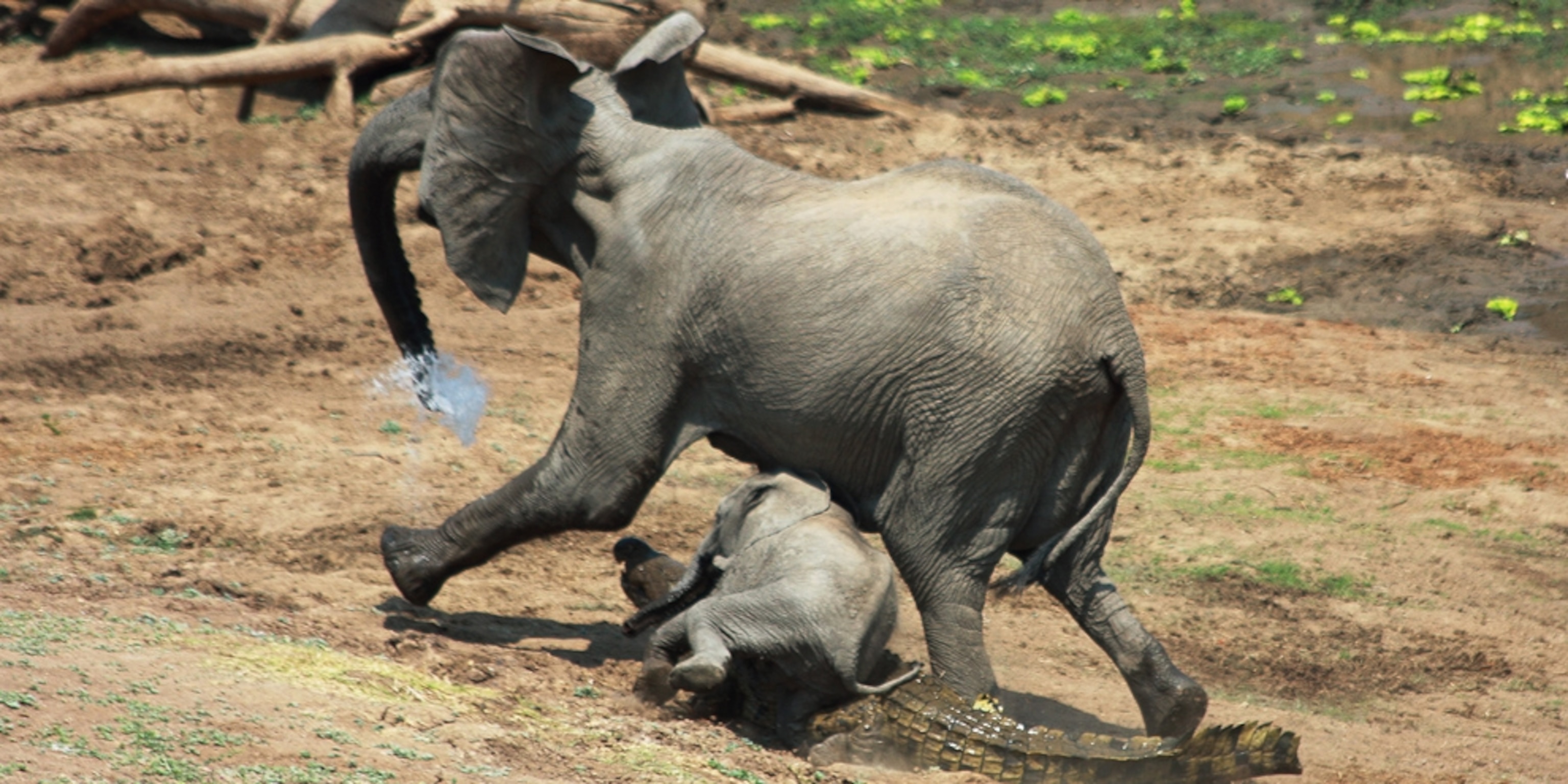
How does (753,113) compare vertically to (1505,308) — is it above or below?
below

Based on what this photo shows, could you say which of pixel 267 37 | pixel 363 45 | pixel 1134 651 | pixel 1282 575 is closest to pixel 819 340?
pixel 1134 651

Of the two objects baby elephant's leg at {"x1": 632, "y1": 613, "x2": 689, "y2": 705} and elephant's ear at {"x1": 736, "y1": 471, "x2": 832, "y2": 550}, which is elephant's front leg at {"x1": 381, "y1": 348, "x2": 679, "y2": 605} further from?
baby elephant's leg at {"x1": 632, "y1": 613, "x2": 689, "y2": 705}

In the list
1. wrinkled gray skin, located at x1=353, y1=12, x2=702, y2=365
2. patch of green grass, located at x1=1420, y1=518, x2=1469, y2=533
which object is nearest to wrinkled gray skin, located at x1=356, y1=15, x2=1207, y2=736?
wrinkled gray skin, located at x1=353, y1=12, x2=702, y2=365

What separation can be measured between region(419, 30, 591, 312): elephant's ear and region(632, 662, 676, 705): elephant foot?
1.60 meters

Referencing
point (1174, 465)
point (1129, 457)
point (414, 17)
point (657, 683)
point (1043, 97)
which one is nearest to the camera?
point (1129, 457)

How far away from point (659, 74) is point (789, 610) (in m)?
2.23

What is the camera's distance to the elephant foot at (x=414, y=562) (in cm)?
646

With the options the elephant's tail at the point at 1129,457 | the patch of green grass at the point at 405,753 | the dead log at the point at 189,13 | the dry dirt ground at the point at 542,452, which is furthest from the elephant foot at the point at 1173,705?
the dead log at the point at 189,13

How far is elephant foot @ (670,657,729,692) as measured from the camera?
207 inches

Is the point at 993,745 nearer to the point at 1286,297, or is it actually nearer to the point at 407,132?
the point at 407,132

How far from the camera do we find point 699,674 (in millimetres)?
5258

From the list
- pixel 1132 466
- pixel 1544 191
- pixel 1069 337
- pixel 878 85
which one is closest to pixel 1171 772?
pixel 1132 466

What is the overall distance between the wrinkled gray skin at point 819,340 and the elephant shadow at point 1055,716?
0.50 m

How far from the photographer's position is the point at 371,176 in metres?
6.38
